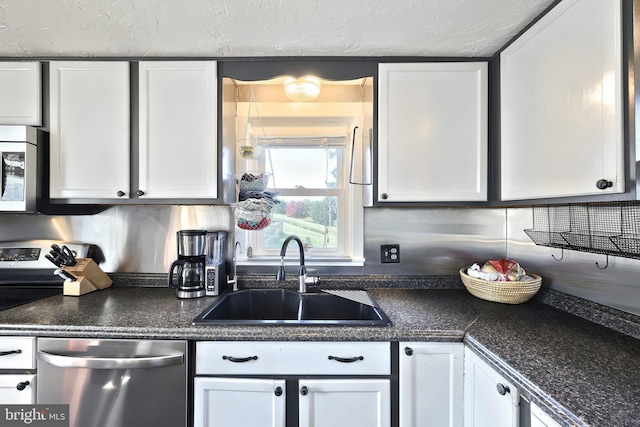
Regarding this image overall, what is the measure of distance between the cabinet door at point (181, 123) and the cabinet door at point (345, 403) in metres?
1.01

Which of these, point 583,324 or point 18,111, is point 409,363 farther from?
point 18,111

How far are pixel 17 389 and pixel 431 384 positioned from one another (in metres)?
1.61

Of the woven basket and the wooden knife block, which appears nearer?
the woven basket

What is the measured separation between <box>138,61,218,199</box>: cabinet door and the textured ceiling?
0.09 m

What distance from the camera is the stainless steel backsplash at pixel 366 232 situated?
1.77 meters

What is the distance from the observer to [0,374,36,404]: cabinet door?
3.80 ft

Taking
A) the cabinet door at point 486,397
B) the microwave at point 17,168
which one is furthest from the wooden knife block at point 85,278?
the cabinet door at point 486,397

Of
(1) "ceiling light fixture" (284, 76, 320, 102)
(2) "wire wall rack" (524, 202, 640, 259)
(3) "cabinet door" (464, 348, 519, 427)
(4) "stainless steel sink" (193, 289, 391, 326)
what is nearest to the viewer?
(3) "cabinet door" (464, 348, 519, 427)

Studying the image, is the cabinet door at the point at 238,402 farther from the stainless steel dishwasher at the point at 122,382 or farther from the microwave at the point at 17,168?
the microwave at the point at 17,168

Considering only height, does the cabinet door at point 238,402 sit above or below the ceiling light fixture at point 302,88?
below

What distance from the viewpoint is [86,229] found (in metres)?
1.80

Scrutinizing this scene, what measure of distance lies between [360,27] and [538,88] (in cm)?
77

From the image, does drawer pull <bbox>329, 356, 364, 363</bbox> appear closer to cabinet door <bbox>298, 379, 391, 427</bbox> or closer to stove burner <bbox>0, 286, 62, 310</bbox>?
cabinet door <bbox>298, 379, 391, 427</bbox>

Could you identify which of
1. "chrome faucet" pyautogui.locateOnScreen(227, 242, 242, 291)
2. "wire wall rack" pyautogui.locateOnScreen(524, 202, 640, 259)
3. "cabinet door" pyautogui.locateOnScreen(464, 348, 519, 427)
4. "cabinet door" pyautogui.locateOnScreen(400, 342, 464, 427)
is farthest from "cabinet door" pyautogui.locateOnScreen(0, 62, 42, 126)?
"wire wall rack" pyautogui.locateOnScreen(524, 202, 640, 259)
